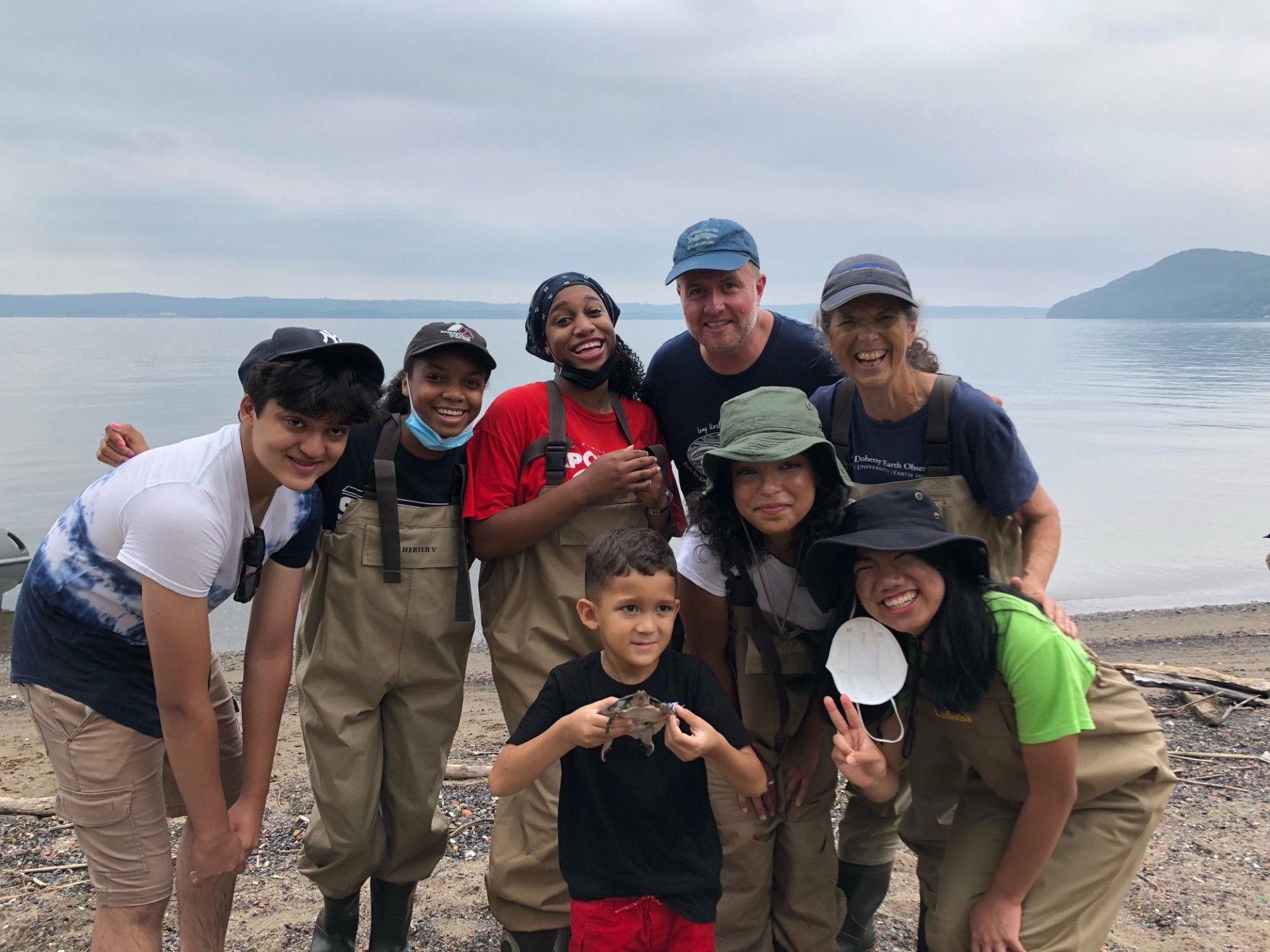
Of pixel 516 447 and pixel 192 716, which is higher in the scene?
pixel 516 447

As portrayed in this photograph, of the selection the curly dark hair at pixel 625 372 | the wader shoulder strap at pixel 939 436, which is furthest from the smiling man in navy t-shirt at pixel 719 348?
the wader shoulder strap at pixel 939 436

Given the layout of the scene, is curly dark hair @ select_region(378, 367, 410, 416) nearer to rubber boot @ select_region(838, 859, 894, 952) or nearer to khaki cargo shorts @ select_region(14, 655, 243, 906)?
khaki cargo shorts @ select_region(14, 655, 243, 906)

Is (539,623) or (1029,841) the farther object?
(539,623)

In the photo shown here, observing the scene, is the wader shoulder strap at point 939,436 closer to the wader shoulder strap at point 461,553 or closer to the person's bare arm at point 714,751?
the person's bare arm at point 714,751

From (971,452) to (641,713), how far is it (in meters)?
1.58

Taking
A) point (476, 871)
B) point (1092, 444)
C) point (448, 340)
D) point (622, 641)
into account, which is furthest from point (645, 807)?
point (1092, 444)

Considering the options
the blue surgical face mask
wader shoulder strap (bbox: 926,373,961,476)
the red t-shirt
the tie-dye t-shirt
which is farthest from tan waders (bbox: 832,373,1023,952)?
the tie-dye t-shirt

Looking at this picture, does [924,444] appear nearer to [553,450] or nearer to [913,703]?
[913,703]

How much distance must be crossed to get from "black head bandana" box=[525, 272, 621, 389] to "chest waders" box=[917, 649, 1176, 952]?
6.04ft

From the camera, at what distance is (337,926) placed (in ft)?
12.6

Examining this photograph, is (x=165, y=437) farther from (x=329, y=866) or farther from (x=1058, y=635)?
(x=1058, y=635)

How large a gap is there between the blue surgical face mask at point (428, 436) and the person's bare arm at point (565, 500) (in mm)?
319

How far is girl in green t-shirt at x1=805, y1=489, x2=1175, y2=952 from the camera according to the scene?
2.92 m

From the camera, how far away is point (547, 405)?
386cm
